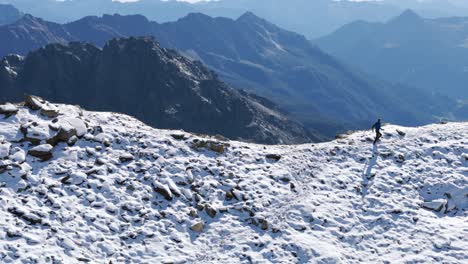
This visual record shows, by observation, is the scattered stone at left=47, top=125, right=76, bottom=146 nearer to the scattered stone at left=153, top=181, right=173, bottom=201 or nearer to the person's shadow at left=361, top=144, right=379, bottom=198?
the scattered stone at left=153, top=181, right=173, bottom=201

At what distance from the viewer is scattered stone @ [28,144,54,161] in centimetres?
2325

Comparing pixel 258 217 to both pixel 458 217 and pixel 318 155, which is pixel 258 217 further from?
pixel 458 217

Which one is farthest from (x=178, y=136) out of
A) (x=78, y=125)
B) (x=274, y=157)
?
(x=274, y=157)

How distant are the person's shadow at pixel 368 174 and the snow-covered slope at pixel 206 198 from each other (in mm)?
112

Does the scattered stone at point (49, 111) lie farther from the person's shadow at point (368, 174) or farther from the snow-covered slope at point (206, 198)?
the person's shadow at point (368, 174)

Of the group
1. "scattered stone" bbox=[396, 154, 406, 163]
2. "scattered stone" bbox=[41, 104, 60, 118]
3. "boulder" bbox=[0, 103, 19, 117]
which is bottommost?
"boulder" bbox=[0, 103, 19, 117]

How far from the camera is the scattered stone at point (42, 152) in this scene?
915 inches

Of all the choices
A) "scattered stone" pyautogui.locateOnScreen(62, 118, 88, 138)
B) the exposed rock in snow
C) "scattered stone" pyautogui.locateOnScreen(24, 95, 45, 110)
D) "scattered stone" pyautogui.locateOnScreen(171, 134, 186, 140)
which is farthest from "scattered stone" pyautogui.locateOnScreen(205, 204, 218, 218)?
the exposed rock in snow

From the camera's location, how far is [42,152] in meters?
23.4

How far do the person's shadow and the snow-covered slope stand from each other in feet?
0.37

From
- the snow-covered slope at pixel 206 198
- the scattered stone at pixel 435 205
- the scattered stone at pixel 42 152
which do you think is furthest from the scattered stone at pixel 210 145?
the scattered stone at pixel 435 205

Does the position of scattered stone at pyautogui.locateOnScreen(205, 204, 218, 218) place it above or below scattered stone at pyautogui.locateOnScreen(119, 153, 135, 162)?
below

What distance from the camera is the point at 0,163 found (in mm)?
21938

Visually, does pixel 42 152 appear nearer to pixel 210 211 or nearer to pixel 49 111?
pixel 49 111
